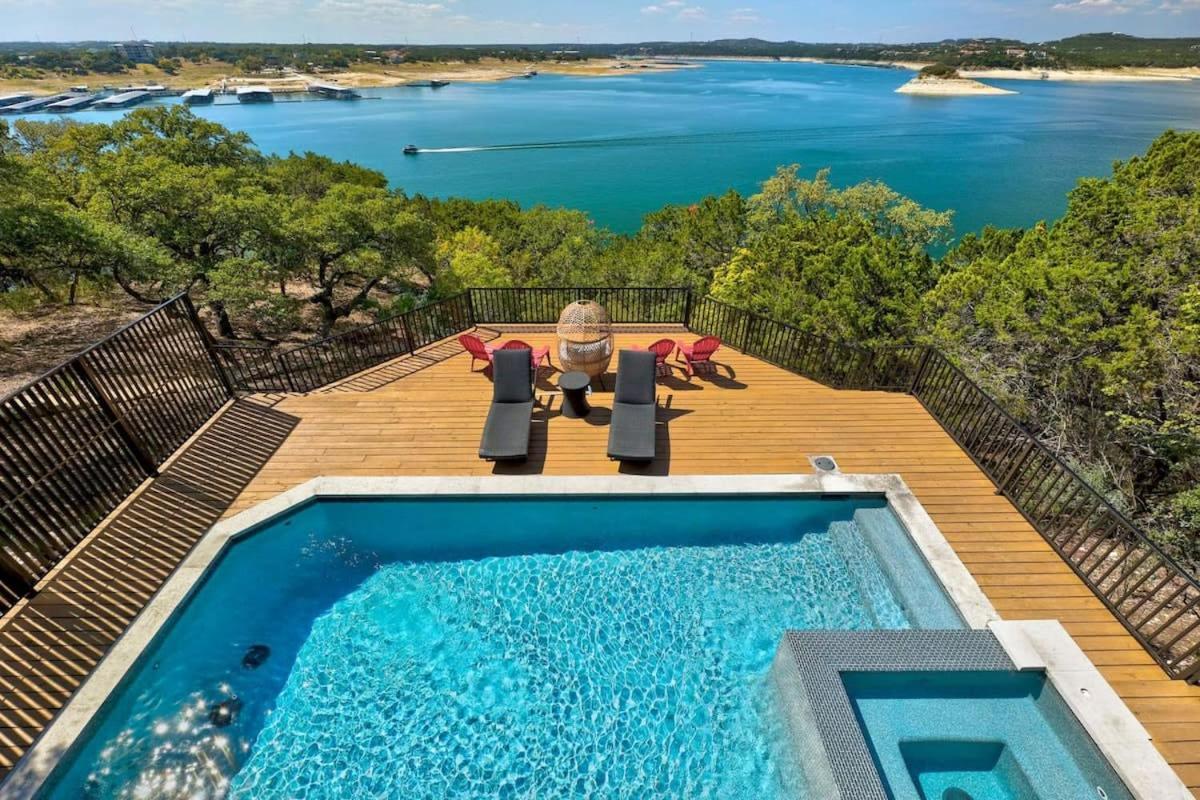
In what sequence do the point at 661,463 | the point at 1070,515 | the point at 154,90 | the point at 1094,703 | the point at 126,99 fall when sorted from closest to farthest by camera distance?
the point at 1094,703 < the point at 1070,515 < the point at 661,463 < the point at 126,99 < the point at 154,90

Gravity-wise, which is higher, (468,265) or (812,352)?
(812,352)

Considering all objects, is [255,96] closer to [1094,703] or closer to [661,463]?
[661,463]

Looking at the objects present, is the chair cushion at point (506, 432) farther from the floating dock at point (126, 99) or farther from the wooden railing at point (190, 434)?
the floating dock at point (126, 99)

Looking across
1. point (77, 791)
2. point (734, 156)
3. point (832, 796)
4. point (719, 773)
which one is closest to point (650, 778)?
point (719, 773)

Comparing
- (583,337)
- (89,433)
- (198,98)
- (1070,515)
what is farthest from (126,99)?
(1070,515)

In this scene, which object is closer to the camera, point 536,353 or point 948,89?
point 536,353

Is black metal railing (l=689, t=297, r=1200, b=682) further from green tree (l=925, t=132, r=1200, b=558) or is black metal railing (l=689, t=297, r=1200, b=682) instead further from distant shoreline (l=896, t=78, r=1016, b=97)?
distant shoreline (l=896, t=78, r=1016, b=97)

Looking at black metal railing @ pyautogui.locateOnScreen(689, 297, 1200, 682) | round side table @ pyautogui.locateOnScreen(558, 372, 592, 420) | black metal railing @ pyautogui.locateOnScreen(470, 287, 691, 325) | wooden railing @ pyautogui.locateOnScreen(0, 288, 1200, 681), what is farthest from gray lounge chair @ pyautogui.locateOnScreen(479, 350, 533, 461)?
black metal railing @ pyautogui.locateOnScreen(689, 297, 1200, 682)

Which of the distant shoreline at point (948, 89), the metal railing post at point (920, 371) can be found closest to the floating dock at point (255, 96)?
the metal railing post at point (920, 371)
